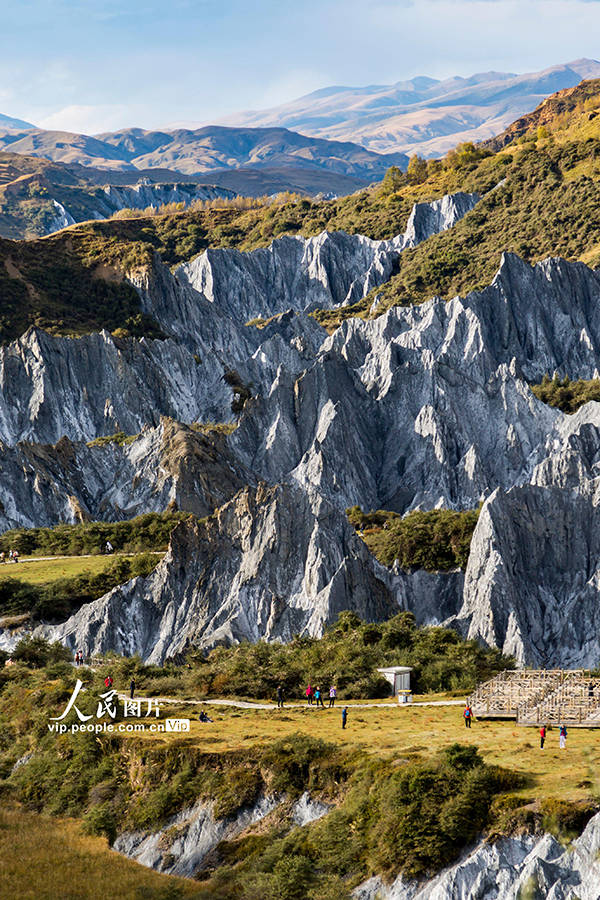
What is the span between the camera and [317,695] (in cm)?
3784

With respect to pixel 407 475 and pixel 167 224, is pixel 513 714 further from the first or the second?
pixel 167 224

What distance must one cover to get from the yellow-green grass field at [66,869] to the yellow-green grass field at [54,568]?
25.7 m

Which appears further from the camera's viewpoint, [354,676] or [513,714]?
[354,676]

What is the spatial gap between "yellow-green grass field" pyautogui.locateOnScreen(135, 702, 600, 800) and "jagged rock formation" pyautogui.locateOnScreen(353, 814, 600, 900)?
54.4 inches

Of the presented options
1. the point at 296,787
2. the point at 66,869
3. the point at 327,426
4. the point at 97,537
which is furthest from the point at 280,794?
the point at 327,426

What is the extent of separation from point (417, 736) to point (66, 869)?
9714 millimetres

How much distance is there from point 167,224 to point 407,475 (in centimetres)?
9993

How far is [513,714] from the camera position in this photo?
32531 mm

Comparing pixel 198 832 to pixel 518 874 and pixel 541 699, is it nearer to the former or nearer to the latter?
pixel 541 699

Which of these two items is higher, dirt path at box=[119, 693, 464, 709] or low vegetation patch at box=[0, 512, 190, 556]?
low vegetation patch at box=[0, 512, 190, 556]

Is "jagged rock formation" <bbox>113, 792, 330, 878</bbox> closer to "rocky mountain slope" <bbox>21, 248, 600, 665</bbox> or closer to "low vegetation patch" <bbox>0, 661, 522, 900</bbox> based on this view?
"low vegetation patch" <bbox>0, 661, 522, 900</bbox>

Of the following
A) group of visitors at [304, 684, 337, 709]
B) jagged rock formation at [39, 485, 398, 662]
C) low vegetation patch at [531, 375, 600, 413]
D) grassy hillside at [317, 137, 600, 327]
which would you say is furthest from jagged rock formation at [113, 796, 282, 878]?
grassy hillside at [317, 137, 600, 327]

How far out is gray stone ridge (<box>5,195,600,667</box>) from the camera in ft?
176

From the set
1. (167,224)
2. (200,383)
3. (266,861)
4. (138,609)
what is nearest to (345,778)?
(266,861)
